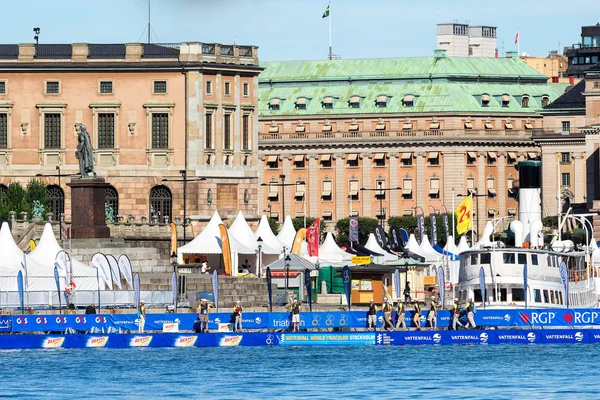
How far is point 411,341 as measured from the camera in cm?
12206

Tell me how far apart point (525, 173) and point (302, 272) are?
51.7 feet

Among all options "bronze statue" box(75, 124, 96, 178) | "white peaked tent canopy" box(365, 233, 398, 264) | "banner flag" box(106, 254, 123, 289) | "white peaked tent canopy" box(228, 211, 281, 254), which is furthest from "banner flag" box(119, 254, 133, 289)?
"white peaked tent canopy" box(365, 233, 398, 264)

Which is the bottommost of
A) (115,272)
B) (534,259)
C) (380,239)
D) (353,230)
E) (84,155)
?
(115,272)

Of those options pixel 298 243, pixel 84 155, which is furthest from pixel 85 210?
pixel 298 243

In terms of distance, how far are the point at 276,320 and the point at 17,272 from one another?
54.2ft

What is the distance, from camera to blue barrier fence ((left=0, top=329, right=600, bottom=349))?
121 m

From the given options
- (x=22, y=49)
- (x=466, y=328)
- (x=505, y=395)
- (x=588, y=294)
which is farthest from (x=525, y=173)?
(x=22, y=49)

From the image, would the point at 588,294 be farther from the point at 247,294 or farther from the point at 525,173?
the point at 247,294

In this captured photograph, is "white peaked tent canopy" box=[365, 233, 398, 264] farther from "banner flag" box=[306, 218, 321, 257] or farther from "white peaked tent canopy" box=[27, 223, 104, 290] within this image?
"white peaked tent canopy" box=[27, 223, 104, 290]

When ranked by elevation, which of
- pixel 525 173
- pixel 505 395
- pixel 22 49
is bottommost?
pixel 505 395

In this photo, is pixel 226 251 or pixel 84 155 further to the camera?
pixel 84 155

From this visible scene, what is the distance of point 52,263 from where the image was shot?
137875 millimetres

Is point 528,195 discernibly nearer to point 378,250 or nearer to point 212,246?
point 212,246

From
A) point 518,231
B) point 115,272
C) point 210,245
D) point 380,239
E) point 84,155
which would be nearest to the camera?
point 115,272
